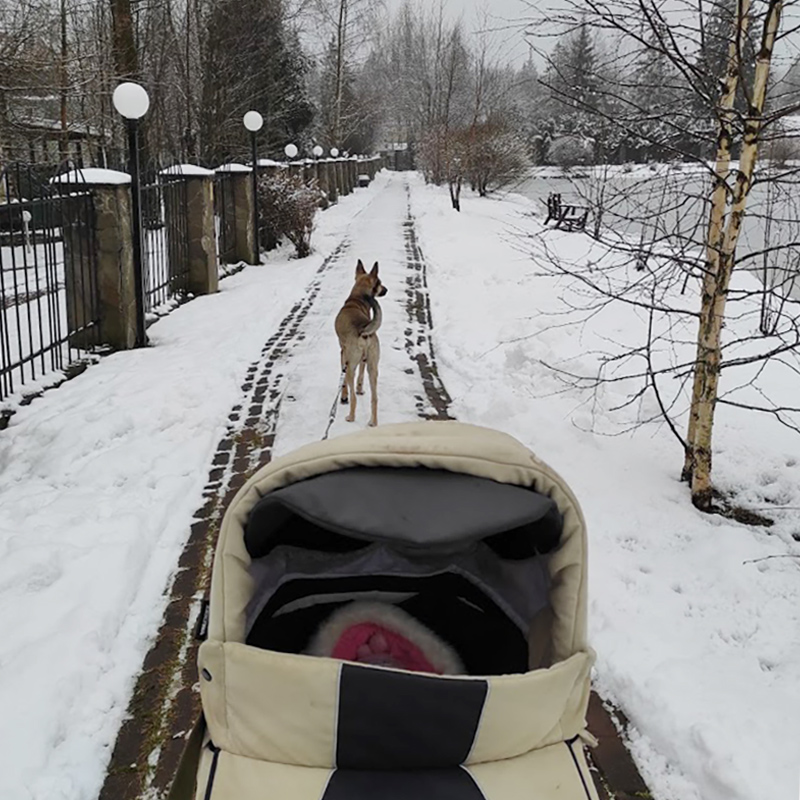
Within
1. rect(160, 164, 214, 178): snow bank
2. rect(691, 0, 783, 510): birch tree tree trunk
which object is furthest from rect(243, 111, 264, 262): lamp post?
rect(691, 0, 783, 510): birch tree tree trunk

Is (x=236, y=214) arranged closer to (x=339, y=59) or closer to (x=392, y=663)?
(x=392, y=663)

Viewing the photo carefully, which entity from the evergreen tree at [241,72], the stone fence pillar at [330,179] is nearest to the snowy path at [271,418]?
the evergreen tree at [241,72]

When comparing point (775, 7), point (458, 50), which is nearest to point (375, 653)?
point (775, 7)

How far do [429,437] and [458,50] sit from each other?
37579 millimetres

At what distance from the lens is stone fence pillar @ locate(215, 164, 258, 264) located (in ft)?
49.9

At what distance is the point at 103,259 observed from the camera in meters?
8.88

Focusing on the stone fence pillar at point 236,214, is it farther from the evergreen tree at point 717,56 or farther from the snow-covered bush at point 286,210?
the evergreen tree at point 717,56

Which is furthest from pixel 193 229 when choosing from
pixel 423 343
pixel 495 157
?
pixel 495 157

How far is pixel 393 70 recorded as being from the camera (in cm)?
7500

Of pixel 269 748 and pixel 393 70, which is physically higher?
pixel 393 70

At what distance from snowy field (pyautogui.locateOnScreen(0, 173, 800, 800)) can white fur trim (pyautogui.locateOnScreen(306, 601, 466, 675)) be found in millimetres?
1131

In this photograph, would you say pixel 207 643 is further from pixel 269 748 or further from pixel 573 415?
→ pixel 573 415

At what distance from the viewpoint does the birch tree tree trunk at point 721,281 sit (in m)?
4.35

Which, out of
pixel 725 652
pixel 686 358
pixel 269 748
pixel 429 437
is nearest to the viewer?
pixel 269 748
